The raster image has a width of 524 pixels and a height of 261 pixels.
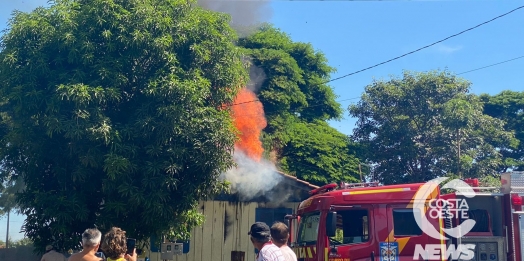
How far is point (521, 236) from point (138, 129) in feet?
24.1

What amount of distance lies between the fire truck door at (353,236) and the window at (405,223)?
383 mm

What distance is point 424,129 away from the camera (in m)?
22.3

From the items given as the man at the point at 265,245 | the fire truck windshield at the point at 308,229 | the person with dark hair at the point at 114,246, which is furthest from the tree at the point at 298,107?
the person with dark hair at the point at 114,246

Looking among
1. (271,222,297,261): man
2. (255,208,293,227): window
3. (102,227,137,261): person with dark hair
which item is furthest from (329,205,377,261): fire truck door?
(255,208,293,227): window

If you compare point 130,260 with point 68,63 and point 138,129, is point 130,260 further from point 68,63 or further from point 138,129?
point 68,63

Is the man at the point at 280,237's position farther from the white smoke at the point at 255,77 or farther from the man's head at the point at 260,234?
the white smoke at the point at 255,77

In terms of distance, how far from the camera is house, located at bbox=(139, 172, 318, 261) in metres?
17.1

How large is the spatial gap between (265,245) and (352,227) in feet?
11.3

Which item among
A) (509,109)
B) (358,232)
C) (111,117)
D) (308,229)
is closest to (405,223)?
(358,232)

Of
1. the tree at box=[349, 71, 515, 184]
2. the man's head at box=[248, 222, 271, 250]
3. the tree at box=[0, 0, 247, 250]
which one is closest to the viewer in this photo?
the man's head at box=[248, 222, 271, 250]

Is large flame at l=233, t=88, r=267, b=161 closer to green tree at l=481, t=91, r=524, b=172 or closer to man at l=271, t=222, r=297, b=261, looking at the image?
man at l=271, t=222, r=297, b=261

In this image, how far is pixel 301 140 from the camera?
22922 millimetres

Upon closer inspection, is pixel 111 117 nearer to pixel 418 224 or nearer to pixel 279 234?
pixel 418 224

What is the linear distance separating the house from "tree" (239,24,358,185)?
4.33 metres
